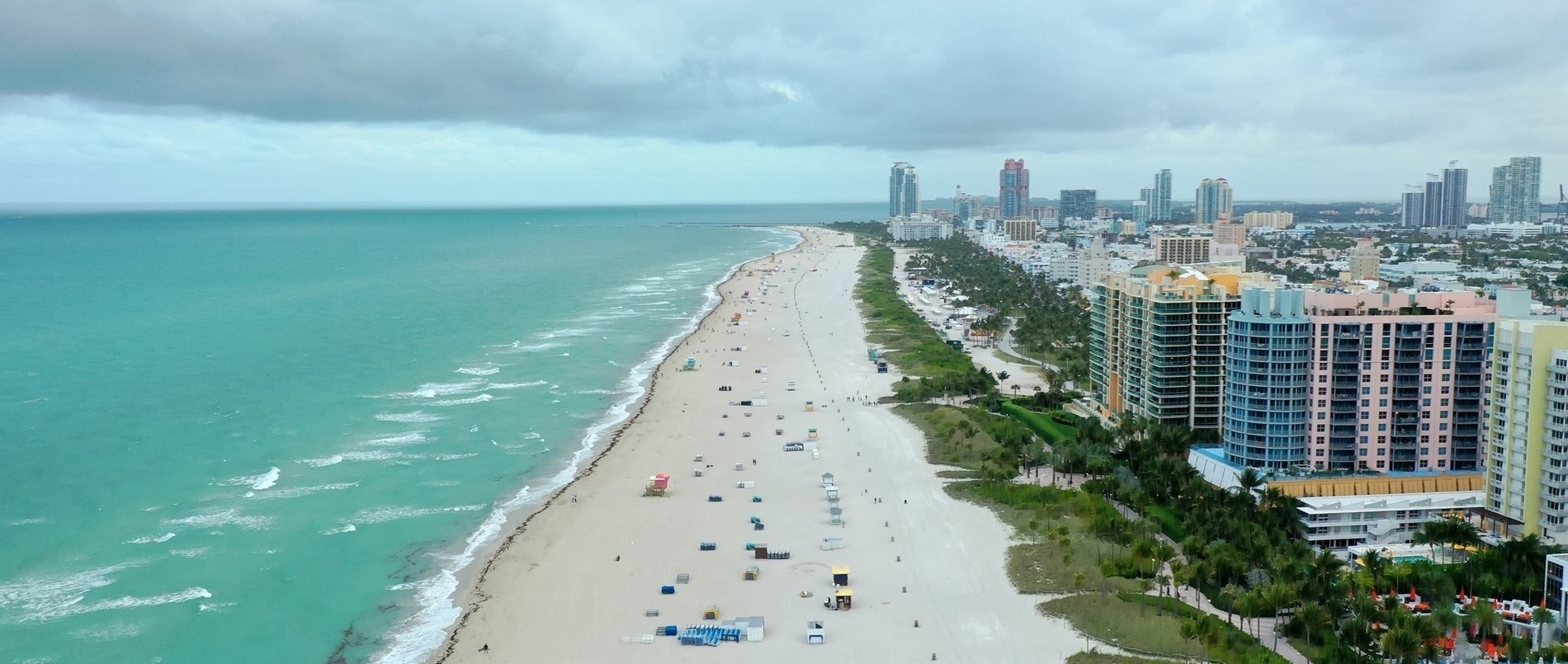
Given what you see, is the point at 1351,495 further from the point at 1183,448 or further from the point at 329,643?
the point at 329,643

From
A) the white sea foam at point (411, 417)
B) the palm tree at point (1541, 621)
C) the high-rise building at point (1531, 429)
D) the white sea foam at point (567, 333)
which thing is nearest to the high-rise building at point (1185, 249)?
the white sea foam at point (567, 333)

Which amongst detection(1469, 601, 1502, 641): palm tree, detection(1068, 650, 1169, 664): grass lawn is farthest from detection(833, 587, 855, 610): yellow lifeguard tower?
detection(1469, 601, 1502, 641): palm tree

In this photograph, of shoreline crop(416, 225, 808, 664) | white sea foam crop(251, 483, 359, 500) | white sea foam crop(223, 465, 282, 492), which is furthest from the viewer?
white sea foam crop(223, 465, 282, 492)

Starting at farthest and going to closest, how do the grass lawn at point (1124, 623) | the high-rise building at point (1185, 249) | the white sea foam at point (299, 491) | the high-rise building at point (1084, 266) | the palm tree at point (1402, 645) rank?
the high-rise building at point (1185, 249) < the high-rise building at point (1084, 266) < the white sea foam at point (299, 491) < the grass lawn at point (1124, 623) < the palm tree at point (1402, 645)

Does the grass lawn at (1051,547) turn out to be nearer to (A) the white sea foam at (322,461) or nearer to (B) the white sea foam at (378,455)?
(B) the white sea foam at (378,455)

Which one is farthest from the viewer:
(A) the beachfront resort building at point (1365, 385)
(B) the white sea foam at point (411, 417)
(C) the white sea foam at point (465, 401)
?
(C) the white sea foam at point (465, 401)

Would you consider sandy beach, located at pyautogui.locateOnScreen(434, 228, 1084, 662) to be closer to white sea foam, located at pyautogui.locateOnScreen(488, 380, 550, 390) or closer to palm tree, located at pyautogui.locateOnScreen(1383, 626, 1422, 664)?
palm tree, located at pyautogui.locateOnScreen(1383, 626, 1422, 664)

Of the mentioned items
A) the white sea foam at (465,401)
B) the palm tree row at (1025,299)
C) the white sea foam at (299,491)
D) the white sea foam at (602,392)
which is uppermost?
the palm tree row at (1025,299)
